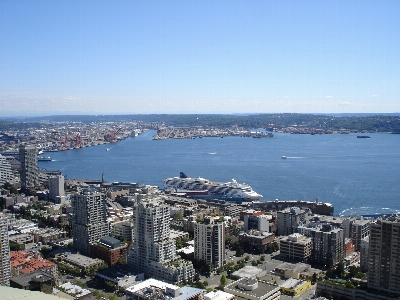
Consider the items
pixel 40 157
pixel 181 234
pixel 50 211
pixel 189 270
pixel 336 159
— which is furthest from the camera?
pixel 40 157

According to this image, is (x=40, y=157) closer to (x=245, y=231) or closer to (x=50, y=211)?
(x=50, y=211)

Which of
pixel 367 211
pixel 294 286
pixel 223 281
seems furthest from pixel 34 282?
pixel 367 211

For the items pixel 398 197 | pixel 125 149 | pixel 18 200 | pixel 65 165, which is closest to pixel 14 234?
pixel 18 200

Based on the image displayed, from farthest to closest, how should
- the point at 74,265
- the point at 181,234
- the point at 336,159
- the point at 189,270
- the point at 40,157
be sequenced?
the point at 40,157
the point at 336,159
the point at 181,234
the point at 74,265
the point at 189,270

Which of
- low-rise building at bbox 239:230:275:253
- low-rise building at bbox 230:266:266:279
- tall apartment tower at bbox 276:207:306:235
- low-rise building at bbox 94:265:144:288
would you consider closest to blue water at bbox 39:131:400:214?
tall apartment tower at bbox 276:207:306:235

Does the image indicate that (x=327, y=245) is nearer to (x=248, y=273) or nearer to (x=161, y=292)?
(x=248, y=273)
